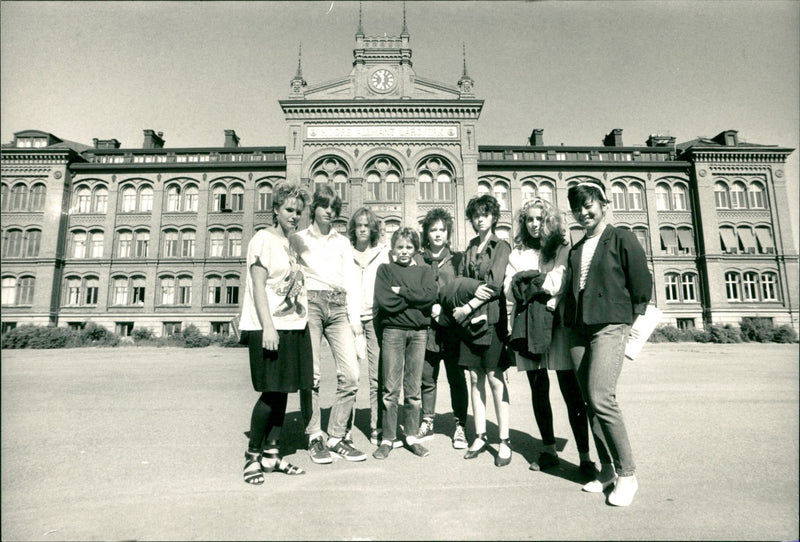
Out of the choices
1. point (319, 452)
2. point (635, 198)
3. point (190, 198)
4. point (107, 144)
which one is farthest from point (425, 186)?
point (319, 452)

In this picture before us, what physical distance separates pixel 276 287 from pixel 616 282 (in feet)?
9.07

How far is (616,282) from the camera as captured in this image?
3.42m

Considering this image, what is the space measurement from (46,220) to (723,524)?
41466 mm

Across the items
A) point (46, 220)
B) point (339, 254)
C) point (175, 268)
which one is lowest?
point (339, 254)

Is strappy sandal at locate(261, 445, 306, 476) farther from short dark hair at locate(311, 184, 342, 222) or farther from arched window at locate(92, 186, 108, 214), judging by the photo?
arched window at locate(92, 186, 108, 214)

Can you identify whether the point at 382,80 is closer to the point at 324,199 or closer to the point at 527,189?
the point at 527,189

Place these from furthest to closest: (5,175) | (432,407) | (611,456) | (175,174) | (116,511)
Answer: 1. (175,174)
2. (5,175)
3. (432,407)
4. (611,456)
5. (116,511)

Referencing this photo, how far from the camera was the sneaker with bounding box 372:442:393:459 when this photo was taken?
165 inches

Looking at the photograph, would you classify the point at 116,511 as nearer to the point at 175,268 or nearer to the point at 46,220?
the point at 175,268

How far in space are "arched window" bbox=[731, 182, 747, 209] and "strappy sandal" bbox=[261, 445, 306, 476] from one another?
4090 cm

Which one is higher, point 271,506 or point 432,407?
point 432,407

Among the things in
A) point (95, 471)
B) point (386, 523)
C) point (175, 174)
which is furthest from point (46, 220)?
point (386, 523)

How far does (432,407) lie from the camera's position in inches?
196

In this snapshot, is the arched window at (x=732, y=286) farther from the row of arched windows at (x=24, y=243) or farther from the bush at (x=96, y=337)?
the row of arched windows at (x=24, y=243)
